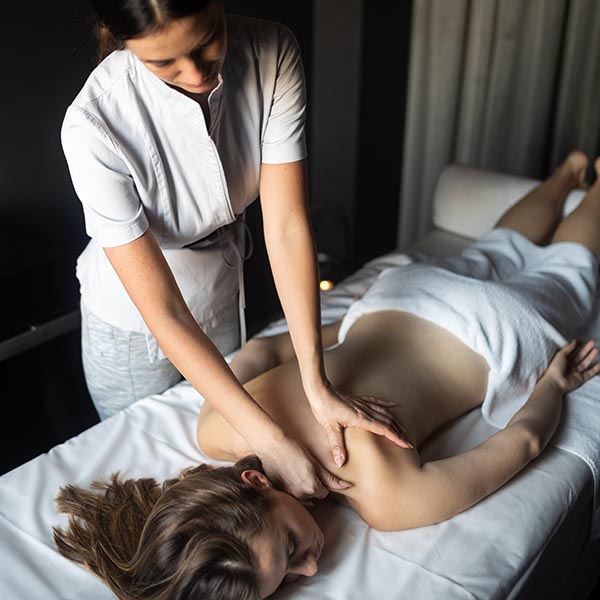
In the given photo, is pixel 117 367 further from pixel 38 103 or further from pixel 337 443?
pixel 38 103

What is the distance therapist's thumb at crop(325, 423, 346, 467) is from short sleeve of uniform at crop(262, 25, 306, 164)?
0.50 metres

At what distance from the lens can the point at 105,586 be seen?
120cm

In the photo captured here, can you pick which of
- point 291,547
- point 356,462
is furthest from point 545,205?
point 291,547

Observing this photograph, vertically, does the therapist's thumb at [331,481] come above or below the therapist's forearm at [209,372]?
below

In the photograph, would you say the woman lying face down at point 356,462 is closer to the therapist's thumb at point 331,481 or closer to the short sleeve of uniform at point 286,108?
the therapist's thumb at point 331,481

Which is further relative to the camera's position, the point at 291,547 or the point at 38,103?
the point at 38,103

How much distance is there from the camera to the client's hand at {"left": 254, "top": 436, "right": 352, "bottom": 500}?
123 centimetres

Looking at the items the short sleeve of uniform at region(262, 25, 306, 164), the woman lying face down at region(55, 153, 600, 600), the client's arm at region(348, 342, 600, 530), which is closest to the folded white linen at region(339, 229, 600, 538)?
the woman lying face down at region(55, 153, 600, 600)

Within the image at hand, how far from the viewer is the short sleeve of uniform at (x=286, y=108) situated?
49.6 inches

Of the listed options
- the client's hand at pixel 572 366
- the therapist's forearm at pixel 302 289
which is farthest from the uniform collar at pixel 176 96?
the client's hand at pixel 572 366

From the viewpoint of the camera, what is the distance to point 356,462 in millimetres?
1290

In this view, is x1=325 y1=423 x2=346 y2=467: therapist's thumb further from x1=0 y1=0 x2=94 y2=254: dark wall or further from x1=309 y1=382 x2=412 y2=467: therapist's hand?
x1=0 y1=0 x2=94 y2=254: dark wall

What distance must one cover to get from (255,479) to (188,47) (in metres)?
0.70

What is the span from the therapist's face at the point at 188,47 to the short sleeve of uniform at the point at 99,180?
159mm
